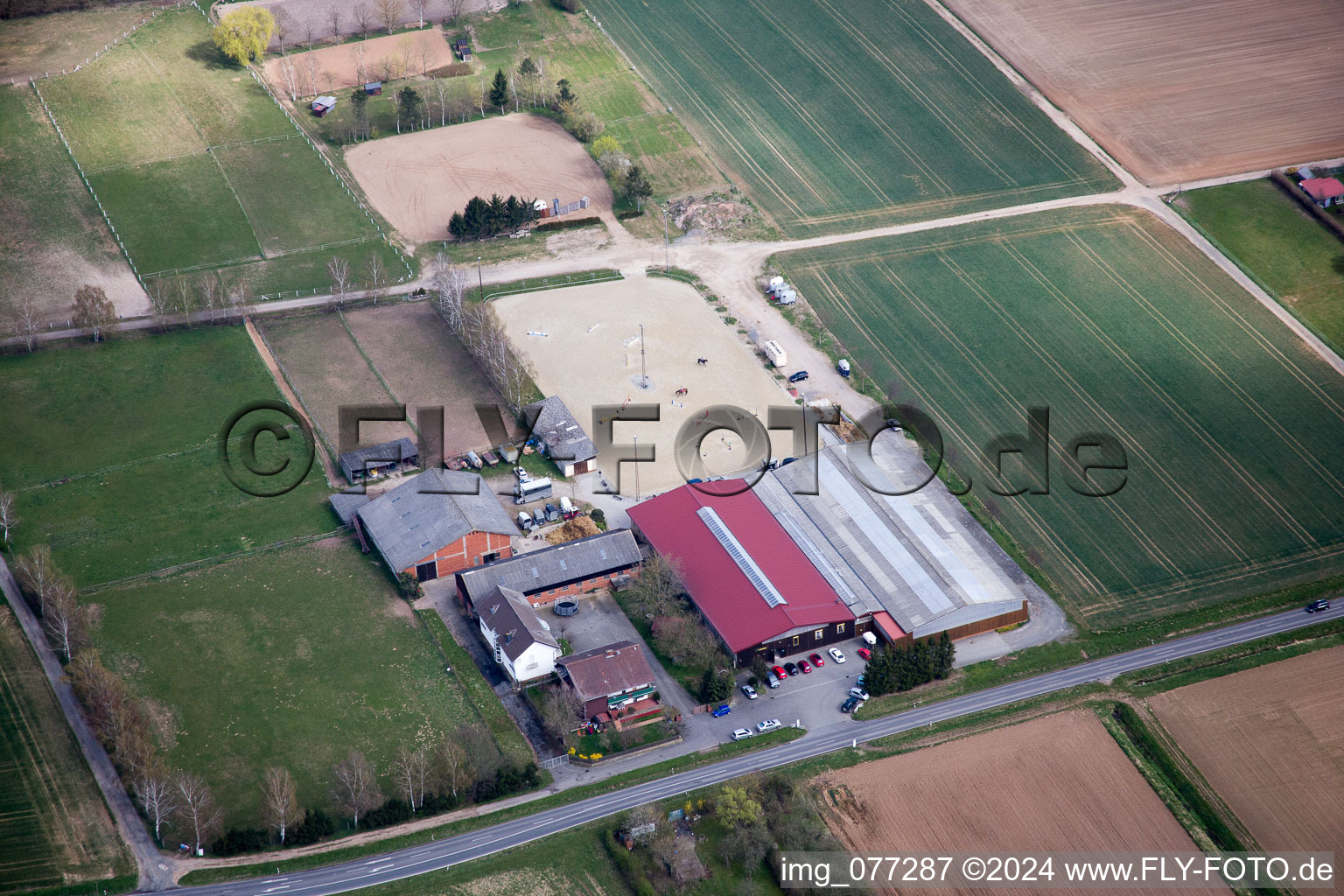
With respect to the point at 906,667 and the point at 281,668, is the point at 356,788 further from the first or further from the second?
the point at 906,667

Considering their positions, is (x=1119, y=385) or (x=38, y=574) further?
(x=1119, y=385)

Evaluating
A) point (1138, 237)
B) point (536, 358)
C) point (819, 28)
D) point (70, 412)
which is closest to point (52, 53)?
point (70, 412)

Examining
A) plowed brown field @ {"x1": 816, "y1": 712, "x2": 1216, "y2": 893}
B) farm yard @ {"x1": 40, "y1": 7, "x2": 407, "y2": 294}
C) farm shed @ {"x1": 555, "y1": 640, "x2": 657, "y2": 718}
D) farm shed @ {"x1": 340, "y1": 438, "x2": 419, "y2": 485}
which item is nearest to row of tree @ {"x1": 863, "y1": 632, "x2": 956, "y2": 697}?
plowed brown field @ {"x1": 816, "y1": 712, "x2": 1216, "y2": 893}

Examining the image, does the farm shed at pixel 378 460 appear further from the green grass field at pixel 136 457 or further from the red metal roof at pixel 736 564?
the red metal roof at pixel 736 564

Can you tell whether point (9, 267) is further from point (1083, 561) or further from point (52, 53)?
point (1083, 561)

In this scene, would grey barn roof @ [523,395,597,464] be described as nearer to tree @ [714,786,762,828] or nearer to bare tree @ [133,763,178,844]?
tree @ [714,786,762,828]

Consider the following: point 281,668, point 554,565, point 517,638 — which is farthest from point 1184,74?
point 281,668
